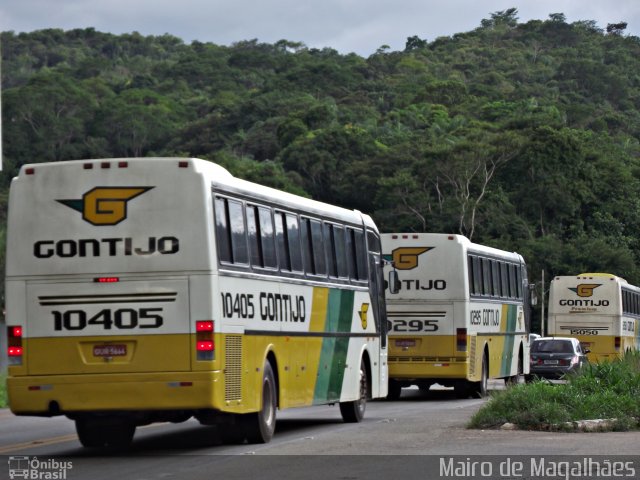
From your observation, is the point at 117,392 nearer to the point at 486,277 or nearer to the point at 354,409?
the point at 354,409

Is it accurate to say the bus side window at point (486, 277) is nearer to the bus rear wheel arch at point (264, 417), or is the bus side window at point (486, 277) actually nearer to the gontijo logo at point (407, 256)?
the gontijo logo at point (407, 256)

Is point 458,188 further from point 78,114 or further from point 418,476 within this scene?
point 418,476

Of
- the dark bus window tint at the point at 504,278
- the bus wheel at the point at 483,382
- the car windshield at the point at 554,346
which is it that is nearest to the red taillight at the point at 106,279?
the bus wheel at the point at 483,382

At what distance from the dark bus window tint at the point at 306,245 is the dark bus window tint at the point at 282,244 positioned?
0.66m

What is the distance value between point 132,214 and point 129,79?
14605 centimetres

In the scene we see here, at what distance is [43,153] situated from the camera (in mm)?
Result: 118625

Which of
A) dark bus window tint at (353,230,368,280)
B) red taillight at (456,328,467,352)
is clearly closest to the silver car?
red taillight at (456,328,467,352)

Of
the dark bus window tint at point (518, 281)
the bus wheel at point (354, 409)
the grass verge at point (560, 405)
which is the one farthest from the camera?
the dark bus window tint at point (518, 281)

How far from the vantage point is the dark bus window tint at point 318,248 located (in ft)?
63.3

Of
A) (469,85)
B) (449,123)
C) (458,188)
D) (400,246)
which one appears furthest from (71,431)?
(469,85)

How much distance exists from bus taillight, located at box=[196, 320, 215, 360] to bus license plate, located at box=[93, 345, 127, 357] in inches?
31.7

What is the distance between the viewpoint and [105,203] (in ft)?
50.9

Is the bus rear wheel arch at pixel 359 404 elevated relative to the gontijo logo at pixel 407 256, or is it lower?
lower

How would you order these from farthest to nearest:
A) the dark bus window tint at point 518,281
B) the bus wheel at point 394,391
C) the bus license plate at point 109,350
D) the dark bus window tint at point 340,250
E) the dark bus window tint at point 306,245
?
the dark bus window tint at point 518,281 → the bus wheel at point 394,391 → the dark bus window tint at point 340,250 → the dark bus window tint at point 306,245 → the bus license plate at point 109,350
